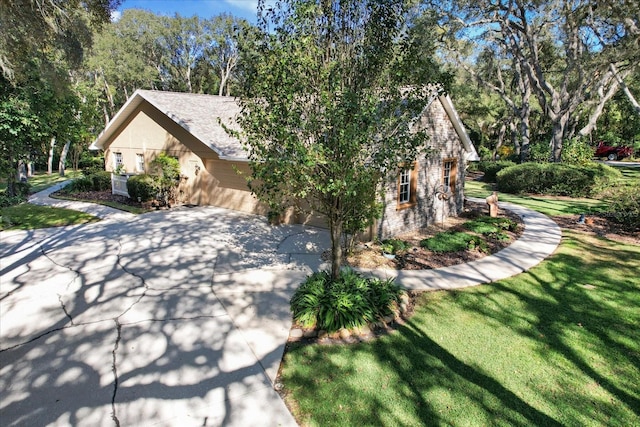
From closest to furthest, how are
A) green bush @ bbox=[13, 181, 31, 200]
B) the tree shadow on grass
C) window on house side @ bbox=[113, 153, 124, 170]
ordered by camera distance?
the tree shadow on grass < green bush @ bbox=[13, 181, 31, 200] < window on house side @ bbox=[113, 153, 124, 170]

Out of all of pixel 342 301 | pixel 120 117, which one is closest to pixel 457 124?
pixel 342 301

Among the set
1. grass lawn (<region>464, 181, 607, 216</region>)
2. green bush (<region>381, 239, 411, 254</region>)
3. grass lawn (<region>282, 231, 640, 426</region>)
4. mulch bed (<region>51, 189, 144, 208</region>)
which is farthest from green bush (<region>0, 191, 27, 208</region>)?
grass lawn (<region>464, 181, 607, 216</region>)

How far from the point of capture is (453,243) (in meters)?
9.61

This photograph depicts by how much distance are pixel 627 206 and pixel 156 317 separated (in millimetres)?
13928

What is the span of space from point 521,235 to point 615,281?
3.68 m

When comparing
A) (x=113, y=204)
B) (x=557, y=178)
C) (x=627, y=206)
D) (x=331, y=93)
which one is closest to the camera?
(x=331, y=93)

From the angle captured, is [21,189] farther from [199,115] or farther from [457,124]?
[457,124]

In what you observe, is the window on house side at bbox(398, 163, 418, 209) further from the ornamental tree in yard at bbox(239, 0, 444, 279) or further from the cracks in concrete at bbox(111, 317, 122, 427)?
the cracks in concrete at bbox(111, 317, 122, 427)

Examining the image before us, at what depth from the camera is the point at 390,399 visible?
410cm

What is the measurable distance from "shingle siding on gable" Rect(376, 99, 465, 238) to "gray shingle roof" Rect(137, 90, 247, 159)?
5.67m

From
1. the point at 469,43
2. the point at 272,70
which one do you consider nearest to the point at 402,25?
the point at 272,70

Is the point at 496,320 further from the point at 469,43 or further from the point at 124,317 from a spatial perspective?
the point at 469,43

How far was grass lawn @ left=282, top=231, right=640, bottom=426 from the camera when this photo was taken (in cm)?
389

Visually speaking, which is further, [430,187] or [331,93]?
[430,187]
